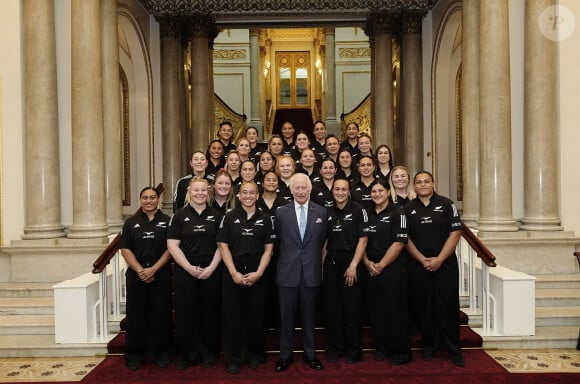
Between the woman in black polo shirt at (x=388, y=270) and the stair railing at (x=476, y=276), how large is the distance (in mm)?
1255

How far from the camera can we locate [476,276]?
6.98m

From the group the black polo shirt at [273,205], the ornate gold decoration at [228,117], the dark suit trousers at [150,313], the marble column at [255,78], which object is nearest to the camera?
the dark suit trousers at [150,313]

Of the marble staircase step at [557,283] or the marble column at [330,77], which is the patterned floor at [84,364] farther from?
the marble column at [330,77]

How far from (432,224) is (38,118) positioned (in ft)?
18.9

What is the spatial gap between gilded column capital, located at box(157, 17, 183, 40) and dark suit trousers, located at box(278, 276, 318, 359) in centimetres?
912

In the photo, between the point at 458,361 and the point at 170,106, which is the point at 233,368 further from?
the point at 170,106

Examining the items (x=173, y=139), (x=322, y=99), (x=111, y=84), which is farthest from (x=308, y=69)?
(x=111, y=84)

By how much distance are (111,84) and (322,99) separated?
15871 mm

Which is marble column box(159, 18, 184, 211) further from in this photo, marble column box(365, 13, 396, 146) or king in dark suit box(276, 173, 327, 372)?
king in dark suit box(276, 173, 327, 372)

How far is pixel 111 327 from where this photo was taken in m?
6.53

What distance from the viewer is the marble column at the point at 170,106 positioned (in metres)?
12.6

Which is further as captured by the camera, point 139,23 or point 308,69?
point 308,69

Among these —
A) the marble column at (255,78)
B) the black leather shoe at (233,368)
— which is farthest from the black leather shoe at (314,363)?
the marble column at (255,78)

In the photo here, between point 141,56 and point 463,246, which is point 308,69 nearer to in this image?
point 141,56
